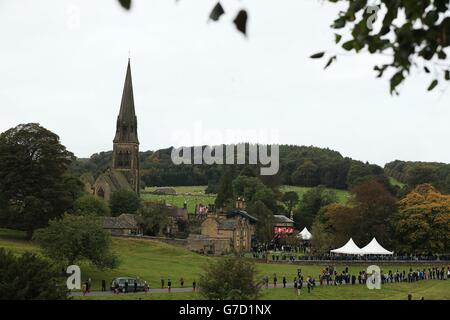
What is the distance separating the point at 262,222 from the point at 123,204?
18.4m

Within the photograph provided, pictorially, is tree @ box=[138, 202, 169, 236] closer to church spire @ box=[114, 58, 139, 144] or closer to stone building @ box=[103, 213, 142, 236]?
stone building @ box=[103, 213, 142, 236]

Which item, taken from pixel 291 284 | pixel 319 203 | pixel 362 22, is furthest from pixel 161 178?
pixel 362 22

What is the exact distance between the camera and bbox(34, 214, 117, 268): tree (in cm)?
4444

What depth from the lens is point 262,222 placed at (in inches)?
3676

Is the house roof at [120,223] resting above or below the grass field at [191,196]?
below

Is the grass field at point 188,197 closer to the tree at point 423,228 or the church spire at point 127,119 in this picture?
the church spire at point 127,119

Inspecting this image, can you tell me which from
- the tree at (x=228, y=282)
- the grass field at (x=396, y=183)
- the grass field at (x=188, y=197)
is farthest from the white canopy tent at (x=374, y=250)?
the grass field at (x=396, y=183)

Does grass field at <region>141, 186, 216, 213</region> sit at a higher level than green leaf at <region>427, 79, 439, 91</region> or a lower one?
higher

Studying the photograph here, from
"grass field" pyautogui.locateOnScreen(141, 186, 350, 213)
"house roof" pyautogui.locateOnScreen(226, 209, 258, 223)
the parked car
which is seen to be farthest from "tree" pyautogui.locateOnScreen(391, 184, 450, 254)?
"grass field" pyautogui.locateOnScreen(141, 186, 350, 213)

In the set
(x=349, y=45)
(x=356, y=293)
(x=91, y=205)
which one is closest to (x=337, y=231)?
(x=91, y=205)

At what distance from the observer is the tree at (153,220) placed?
3184 inches

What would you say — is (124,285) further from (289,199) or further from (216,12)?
(289,199)

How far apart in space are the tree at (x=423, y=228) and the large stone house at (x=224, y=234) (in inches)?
683
